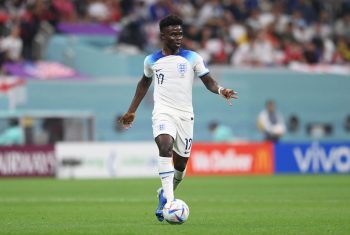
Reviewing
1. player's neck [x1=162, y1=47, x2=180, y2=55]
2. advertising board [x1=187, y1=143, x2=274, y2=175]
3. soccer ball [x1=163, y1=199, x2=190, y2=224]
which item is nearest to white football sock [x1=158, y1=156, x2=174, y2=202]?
soccer ball [x1=163, y1=199, x2=190, y2=224]

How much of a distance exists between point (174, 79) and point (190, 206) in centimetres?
414

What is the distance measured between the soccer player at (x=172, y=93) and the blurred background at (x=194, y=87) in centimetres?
1621

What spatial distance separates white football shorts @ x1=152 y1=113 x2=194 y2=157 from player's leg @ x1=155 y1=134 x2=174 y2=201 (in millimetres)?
97

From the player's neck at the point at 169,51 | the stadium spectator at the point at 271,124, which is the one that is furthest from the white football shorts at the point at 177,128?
the stadium spectator at the point at 271,124

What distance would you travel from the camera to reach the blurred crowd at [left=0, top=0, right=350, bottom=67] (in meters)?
32.7

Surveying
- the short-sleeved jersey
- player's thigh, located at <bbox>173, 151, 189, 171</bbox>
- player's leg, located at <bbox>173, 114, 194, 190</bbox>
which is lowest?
player's thigh, located at <bbox>173, 151, 189, 171</bbox>

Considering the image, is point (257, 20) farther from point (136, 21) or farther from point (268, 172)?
point (268, 172)

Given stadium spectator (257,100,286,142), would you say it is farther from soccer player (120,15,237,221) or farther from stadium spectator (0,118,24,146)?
soccer player (120,15,237,221)

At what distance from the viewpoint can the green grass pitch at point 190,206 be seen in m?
12.1

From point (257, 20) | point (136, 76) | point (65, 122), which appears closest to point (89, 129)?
point (65, 122)

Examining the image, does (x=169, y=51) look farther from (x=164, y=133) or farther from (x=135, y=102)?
(x=164, y=133)

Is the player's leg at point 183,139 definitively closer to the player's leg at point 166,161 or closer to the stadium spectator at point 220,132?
the player's leg at point 166,161

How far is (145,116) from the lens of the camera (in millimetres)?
33500

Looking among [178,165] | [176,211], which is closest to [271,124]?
[178,165]
